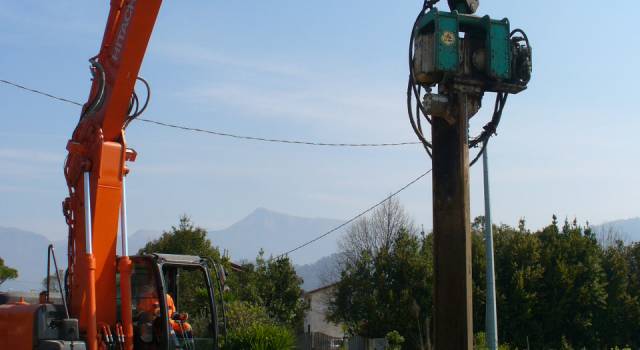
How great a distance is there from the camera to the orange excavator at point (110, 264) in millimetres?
10016

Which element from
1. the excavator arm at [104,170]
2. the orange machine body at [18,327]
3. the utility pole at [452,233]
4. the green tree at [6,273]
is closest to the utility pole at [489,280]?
the excavator arm at [104,170]

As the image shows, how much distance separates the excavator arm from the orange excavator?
0.01 m

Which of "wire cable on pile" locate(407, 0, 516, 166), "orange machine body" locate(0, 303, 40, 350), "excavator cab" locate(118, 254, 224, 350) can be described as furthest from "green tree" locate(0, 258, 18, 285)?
"wire cable on pile" locate(407, 0, 516, 166)

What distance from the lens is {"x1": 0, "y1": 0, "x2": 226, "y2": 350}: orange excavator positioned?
10.0 m

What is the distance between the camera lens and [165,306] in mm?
10414

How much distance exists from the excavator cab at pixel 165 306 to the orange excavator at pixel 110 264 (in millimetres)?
13

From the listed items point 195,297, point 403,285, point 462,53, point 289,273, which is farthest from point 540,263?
point 462,53

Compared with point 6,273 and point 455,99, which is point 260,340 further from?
point 6,273

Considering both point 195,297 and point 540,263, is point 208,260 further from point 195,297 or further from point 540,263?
point 540,263

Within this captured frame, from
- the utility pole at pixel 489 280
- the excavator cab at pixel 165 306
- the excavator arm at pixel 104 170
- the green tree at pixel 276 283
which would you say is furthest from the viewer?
the green tree at pixel 276 283

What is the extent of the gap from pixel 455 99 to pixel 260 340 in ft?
46.3

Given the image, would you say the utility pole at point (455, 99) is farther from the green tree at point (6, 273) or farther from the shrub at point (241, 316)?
the green tree at point (6, 273)

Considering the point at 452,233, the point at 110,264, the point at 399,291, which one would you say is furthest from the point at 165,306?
the point at 399,291

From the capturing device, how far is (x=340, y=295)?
43.4 metres
